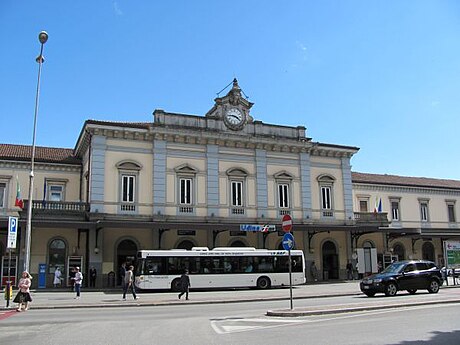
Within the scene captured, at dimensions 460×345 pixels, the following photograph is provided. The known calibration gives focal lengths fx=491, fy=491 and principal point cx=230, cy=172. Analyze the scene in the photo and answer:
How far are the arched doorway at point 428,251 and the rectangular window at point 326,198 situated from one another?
44.6 feet

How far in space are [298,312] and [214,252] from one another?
1453 centimetres

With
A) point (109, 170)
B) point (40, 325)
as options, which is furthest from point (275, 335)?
point (109, 170)

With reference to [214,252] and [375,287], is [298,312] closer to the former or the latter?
[375,287]

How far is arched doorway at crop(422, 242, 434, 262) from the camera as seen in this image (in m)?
46.2

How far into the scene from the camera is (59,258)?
32.1 meters

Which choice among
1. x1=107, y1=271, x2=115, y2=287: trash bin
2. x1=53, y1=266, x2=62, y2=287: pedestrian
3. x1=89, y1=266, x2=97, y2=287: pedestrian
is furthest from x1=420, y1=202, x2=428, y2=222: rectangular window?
x1=53, y1=266, x2=62, y2=287: pedestrian

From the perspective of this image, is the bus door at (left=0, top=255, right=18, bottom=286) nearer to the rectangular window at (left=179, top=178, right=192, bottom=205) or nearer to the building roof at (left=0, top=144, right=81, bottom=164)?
the building roof at (left=0, top=144, right=81, bottom=164)

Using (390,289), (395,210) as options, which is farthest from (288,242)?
(395,210)

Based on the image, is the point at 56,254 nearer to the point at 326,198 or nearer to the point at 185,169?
the point at 185,169

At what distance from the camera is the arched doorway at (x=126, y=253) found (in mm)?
32375

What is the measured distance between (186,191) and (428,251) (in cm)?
2585

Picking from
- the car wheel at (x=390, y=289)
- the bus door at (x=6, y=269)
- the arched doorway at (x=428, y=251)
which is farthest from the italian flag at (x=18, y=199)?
the arched doorway at (x=428, y=251)

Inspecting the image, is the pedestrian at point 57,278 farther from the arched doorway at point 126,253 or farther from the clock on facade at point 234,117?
the clock on facade at point 234,117

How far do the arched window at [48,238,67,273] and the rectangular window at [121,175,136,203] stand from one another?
502cm
